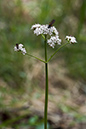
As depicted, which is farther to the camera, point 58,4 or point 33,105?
point 58,4

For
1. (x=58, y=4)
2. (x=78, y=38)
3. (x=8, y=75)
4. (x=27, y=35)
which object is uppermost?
(x=58, y=4)

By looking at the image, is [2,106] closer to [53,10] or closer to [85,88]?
[85,88]

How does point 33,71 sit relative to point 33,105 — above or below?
above

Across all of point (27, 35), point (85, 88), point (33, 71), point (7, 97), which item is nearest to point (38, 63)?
point (33, 71)

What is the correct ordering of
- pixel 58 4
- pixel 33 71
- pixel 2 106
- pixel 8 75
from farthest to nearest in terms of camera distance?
1. pixel 58 4
2. pixel 33 71
3. pixel 8 75
4. pixel 2 106

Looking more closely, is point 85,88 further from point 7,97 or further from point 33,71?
point 7,97

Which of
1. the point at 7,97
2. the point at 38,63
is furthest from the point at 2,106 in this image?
the point at 38,63

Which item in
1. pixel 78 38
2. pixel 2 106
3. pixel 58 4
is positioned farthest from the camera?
pixel 58 4
